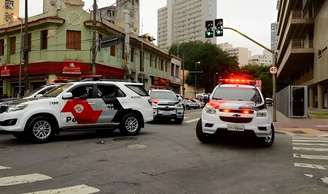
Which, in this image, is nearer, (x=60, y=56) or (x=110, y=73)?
(x=60, y=56)

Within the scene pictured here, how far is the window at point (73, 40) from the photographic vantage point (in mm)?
35781

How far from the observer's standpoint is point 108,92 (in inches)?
568

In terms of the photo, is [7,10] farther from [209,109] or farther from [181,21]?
[209,109]

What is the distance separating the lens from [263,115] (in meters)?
12.1

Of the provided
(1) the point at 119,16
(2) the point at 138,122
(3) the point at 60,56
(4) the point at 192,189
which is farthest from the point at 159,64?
(4) the point at 192,189

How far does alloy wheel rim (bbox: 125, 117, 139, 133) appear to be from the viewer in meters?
14.9

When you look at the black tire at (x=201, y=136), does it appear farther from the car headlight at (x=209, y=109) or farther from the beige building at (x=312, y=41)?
the beige building at (x=312, y=41)

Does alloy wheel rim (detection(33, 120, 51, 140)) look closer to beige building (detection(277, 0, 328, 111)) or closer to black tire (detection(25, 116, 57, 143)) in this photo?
black tire (detection(25, 116, 57, 143))

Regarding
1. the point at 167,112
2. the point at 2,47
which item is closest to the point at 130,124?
the point at 167,112

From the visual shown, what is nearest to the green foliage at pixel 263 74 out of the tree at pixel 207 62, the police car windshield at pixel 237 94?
the tree at pixel 207 62

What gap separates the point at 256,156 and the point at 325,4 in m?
32.7

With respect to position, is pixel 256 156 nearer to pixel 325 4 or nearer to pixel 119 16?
pixel 325 4

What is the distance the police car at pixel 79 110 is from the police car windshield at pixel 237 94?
3.21 m

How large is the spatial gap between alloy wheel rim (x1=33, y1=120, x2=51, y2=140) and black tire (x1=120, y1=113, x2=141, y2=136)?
2.72 m
